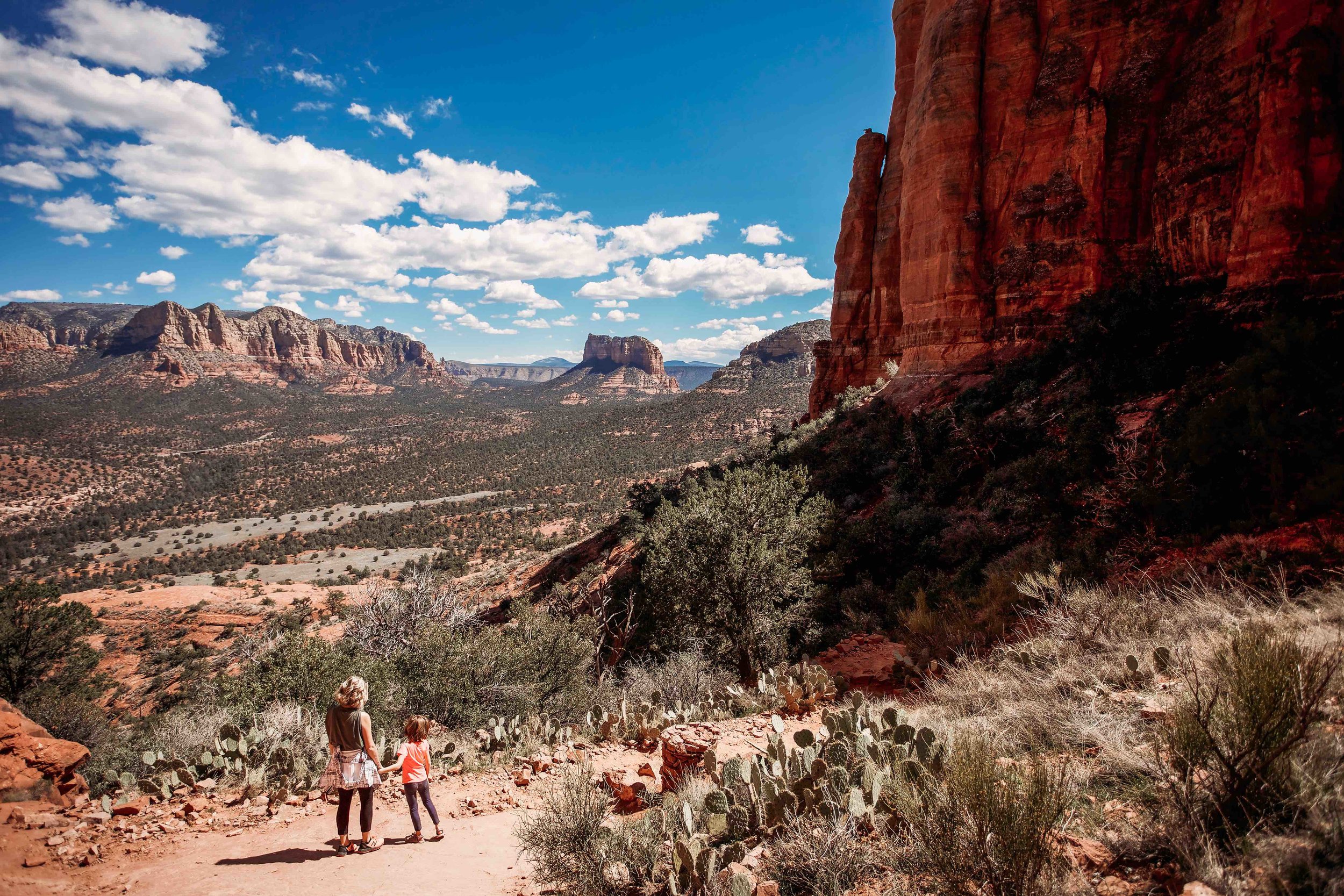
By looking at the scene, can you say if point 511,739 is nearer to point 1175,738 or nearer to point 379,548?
point 1175,738

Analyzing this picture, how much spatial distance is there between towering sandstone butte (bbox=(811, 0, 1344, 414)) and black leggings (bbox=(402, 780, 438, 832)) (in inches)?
651

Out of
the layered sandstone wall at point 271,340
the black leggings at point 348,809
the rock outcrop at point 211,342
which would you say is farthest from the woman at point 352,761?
the layered sandstone wall at point 271,340

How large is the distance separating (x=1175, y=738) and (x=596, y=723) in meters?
6.10

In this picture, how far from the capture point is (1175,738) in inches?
108

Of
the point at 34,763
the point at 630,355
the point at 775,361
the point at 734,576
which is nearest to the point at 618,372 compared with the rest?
the point at 630,355

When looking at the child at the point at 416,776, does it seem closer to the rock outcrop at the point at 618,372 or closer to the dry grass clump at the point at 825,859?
the dry grass clump at the point at 825,859

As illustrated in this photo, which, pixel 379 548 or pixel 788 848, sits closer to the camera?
pixel 788 848

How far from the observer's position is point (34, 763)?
5438 mm

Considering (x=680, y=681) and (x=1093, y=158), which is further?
(x=1093, y=158)

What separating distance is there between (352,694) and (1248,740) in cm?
609

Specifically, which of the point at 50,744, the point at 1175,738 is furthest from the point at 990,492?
the point at 50,744

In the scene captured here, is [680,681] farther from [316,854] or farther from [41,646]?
[41,646]

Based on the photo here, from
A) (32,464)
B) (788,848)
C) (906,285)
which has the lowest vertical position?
(788,848)

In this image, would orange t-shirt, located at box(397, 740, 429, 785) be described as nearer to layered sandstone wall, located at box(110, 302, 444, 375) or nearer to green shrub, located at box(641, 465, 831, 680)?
green shrub, located at box(641, 465, 831, 680)
